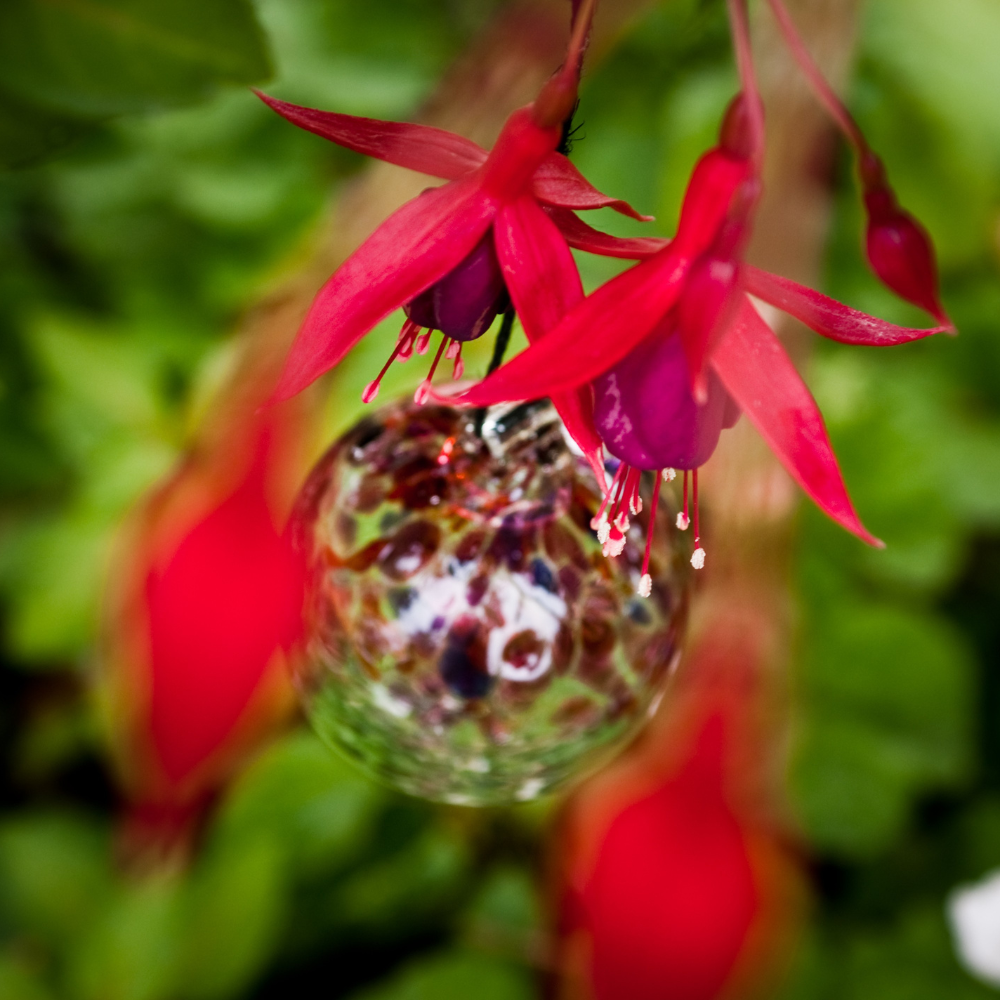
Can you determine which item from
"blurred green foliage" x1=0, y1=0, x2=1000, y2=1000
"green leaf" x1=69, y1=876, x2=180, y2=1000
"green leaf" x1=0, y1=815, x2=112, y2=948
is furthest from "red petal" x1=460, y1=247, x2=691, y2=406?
"green leaf" x1=0, y1=815, x2=112, y2=948

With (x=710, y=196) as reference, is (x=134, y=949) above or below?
below

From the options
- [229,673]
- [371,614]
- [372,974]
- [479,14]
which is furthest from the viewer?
[479,14]

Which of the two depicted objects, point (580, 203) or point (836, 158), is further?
point (836, 158)

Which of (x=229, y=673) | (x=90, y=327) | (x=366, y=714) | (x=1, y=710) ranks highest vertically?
(x=229, y=673)

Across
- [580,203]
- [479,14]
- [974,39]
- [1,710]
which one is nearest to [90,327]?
[1,710]

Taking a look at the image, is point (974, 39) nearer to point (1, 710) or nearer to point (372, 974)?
point (372, 974)

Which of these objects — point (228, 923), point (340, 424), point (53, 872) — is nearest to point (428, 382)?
point (340, 424)

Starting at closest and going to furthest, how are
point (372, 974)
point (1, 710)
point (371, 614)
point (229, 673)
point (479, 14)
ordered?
point (229, 673)
point (371, 614)
point (372, 974)
point (1, 710)
point (479, 14)

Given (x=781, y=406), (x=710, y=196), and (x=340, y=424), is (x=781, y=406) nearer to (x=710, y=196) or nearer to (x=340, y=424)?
(x=710, y=196)
